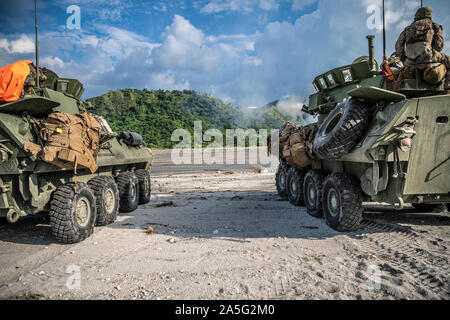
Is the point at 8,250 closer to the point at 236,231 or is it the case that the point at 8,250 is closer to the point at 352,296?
the point at 236,231

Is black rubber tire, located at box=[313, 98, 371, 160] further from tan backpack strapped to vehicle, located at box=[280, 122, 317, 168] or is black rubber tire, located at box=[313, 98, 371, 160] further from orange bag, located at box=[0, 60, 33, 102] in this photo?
orange bag, located at box=[0, 60, 33, 102]

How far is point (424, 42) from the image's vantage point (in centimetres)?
599

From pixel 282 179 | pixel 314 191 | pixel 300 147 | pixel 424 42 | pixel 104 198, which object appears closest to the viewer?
pixel 424 42

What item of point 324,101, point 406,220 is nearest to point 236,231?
point 406,220

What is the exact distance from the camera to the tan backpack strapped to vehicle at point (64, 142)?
5.41 metres

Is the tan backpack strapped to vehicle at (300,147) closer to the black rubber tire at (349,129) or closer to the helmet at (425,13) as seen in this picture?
the black rubber tire at (349,129)

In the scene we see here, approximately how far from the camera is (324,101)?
937cm

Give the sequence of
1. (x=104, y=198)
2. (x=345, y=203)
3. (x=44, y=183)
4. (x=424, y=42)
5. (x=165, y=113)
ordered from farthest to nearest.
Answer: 1. (x=165, y=113)
2. (x=104, y=198)
3. (x=345, y=203)
4. (x=424, y=42)
5. (x=44, y=183)

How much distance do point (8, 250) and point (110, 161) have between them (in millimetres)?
2929

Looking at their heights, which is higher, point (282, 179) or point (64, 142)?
point (64, 142)

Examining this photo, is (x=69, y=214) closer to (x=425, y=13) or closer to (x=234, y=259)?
(x=234, y=259)

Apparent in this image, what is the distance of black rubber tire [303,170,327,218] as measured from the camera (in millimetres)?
7785

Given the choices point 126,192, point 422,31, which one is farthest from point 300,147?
point 126,192

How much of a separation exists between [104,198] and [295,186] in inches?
202
